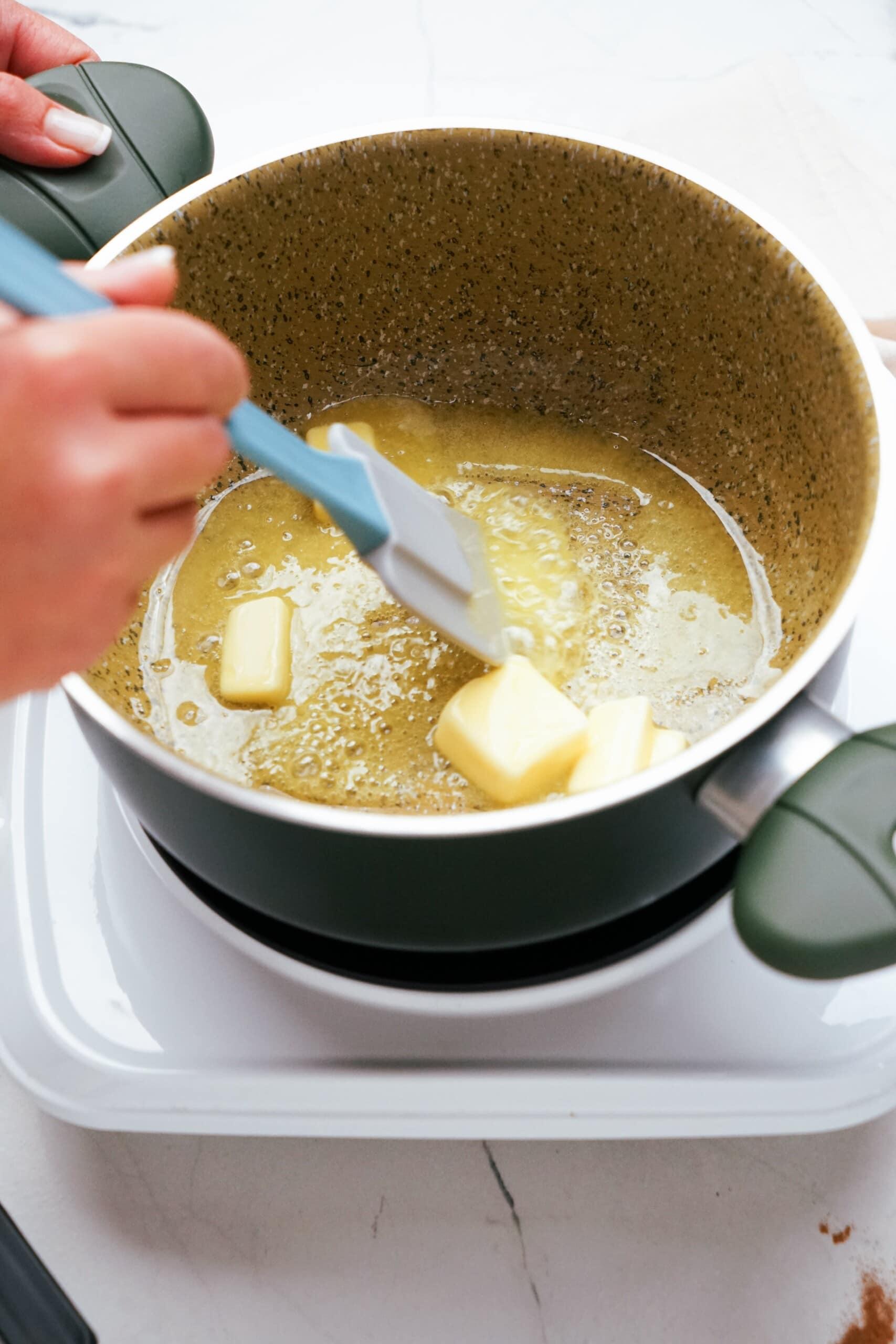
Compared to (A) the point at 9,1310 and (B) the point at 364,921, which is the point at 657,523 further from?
(A) the point at 9,1310

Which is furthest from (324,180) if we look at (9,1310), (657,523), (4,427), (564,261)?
(9,1310)

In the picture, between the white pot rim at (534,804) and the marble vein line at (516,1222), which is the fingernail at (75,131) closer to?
the white pot rim at (534,804)

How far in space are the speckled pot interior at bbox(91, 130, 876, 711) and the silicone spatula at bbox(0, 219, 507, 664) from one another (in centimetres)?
20

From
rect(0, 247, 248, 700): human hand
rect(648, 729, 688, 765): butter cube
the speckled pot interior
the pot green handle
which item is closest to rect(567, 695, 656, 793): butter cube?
rect(648, 729, 688, 765): butter cube

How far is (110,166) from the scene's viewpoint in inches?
27.7

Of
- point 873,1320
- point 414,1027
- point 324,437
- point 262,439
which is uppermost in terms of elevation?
point 262,439

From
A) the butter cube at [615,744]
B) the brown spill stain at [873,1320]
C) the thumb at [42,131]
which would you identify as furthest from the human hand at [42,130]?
the brown spill stain at [873,1320]

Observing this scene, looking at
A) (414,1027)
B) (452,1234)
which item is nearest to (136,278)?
(414,1027)

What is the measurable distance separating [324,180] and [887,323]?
0.46 meters

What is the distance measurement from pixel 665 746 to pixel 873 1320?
31 centimetres

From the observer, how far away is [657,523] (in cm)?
83

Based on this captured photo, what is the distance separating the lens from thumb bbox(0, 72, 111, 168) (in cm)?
66

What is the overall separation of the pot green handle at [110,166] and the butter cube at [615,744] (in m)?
0.43

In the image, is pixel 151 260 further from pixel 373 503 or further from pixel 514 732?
pixel 514 732
